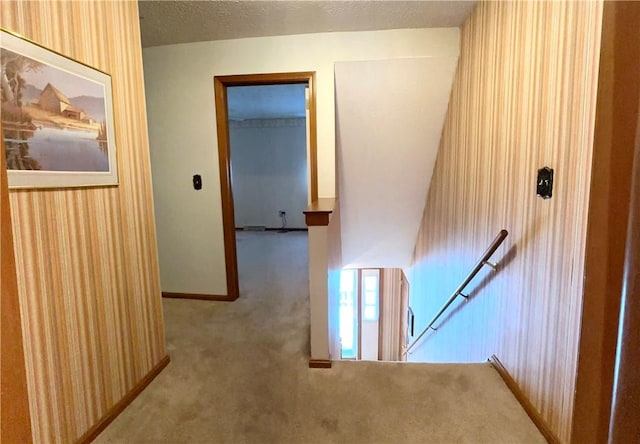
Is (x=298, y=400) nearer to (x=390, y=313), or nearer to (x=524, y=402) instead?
(x=524, y=402)

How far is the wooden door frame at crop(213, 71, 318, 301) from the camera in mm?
2672

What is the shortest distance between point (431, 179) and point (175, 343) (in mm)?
2699

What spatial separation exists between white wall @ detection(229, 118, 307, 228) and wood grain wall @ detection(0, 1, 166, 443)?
504 centimetres

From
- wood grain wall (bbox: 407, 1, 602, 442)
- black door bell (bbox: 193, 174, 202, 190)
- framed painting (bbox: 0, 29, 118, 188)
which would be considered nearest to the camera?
framed painting (bbox: 0, 29, 118, 188)

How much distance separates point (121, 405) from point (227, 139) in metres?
2.03

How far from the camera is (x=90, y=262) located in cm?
143

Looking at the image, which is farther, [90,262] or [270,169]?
[270,169]

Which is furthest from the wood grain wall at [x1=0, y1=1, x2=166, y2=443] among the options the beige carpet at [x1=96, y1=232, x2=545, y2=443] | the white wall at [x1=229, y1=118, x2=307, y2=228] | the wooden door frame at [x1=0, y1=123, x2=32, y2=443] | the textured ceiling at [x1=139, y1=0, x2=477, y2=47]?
the white wall at [x1=229, y1=118, x2=307, y2=228]

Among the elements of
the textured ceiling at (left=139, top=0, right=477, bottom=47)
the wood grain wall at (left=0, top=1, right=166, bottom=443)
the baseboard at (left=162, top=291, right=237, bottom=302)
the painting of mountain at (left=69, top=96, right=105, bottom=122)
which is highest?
the textured ceiling at (left=139, top=0, right=477, bottom=47)

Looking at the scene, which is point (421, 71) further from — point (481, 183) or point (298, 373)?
point (298, 373)

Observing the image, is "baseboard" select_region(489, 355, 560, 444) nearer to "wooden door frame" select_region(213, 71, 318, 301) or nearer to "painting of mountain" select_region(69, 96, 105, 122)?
"wooden door frame" select_region(213, 71, 318, 301)

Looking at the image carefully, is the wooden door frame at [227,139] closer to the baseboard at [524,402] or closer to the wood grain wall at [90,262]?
the wood grain wall at [90,262]

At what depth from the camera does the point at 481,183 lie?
210cm

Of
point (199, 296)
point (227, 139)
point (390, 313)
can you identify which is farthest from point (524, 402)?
point (390, 313)
